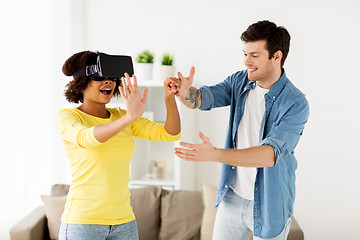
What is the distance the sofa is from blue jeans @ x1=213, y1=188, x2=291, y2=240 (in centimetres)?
83

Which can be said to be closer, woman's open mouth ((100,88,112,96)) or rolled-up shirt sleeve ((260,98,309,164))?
rolled-up shirt sleeve ((260,98,309,164))

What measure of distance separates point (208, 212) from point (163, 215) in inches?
13.2

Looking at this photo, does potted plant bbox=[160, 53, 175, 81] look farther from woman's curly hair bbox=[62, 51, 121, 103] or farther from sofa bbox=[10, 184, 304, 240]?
woman's curly hair bbox=[62, 51, 121, 103]

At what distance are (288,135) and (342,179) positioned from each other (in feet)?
6.44

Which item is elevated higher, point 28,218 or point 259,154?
point 259,154

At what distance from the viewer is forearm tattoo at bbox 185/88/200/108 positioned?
1.96 meters

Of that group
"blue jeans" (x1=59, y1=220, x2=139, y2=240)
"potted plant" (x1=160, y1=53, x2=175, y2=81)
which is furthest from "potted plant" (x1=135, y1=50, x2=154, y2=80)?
"blue jeans" (x1=59, y1=220, x2=139, y2=240)

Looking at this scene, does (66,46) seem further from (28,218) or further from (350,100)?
(350,100)

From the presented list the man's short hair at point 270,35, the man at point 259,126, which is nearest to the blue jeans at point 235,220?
the man at point 259,126

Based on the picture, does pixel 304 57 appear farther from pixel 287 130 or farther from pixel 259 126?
pixel 287 130

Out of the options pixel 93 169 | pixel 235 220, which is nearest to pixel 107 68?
pixel 93 169

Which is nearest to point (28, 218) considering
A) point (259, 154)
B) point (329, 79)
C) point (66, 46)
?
point (66, 46)

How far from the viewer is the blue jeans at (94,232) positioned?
5.45 ft

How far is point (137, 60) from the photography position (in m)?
3.40
